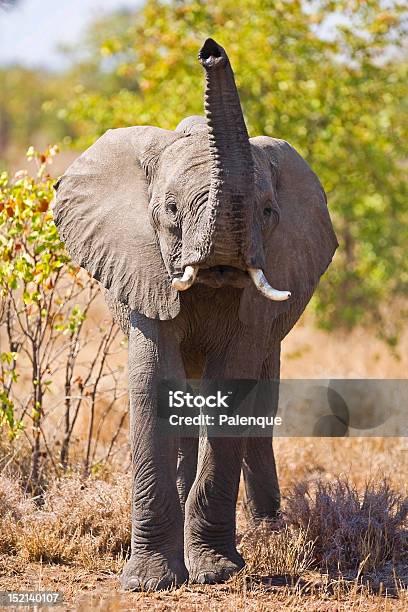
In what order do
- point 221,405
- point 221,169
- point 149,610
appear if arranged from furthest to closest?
point 221,405
point 149,610
point 221,169

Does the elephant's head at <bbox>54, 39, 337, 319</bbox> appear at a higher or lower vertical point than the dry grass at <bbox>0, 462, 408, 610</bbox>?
higher

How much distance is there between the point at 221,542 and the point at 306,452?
249 centimetres

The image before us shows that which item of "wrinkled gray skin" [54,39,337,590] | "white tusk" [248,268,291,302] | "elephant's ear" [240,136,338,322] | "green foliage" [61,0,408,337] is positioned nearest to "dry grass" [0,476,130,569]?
"wrinkled gray skin" [54,39,337,590]

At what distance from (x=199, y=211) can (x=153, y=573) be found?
5.30 feet

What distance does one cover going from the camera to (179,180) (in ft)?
15.1

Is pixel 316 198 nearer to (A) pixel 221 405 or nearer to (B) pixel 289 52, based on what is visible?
(A) pixel 221 405

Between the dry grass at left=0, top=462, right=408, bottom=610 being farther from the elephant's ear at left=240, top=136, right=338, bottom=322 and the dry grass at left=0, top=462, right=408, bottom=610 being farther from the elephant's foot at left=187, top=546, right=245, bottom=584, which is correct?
the elephant's ear at left=240, top=136, right=338, bottom=322

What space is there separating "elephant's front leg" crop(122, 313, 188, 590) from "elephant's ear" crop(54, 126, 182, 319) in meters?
0.17

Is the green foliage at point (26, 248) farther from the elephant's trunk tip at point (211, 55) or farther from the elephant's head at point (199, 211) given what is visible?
the elephant's trunk tip at point (211, 55)

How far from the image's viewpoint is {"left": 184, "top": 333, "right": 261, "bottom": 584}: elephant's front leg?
4953 millimetres

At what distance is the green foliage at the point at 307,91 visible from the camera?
1026 cm

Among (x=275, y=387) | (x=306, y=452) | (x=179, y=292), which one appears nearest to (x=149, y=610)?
(x=179, y=292)

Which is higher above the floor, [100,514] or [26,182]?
[26,182]

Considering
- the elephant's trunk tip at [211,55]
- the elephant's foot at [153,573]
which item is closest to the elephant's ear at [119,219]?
the elephant's trunk tip at [211,55]
